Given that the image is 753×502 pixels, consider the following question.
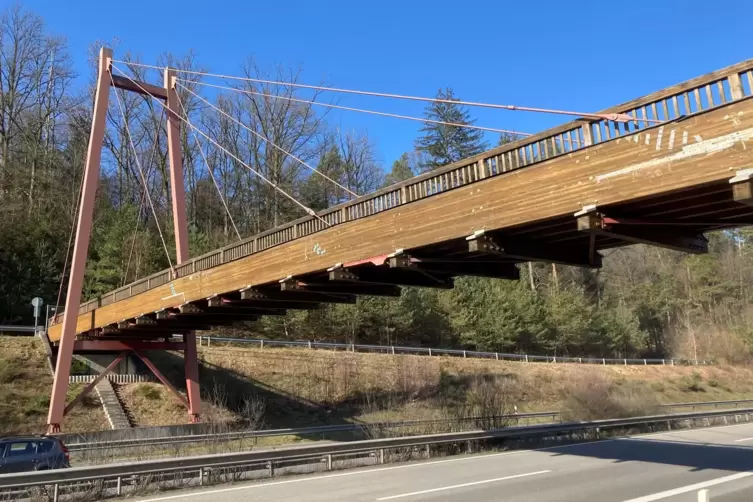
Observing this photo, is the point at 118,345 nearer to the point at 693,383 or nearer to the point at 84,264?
the point at 84,264

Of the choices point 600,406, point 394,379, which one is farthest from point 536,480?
point 394,379

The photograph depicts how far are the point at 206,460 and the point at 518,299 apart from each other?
46452 millimetres

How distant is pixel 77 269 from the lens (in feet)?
74.4

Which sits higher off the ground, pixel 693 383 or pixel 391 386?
pixel 391 386

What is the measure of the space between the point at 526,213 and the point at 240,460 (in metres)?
7.94

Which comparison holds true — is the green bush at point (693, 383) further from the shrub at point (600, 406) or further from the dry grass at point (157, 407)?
the dry grass at point (157, 407)

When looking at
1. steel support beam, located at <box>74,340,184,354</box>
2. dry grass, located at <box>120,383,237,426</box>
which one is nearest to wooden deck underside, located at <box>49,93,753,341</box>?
steel support beam, located at <box>74,340,184,354</box>

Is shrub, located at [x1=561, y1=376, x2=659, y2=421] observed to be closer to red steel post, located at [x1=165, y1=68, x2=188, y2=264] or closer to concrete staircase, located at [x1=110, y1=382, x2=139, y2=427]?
red steel post, located at [x1=165, y1=68, x2=188, y2=264]

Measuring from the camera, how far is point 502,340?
50.5m

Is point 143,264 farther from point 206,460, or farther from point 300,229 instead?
→ point 206,460

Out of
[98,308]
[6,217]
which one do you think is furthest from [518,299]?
[6,217]

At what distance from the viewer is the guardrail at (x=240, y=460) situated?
1005cm

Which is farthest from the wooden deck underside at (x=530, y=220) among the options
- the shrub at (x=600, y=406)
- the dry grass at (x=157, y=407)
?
the shrub at (x=600, y=406)

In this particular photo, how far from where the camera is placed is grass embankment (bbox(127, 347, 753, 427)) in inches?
1186
